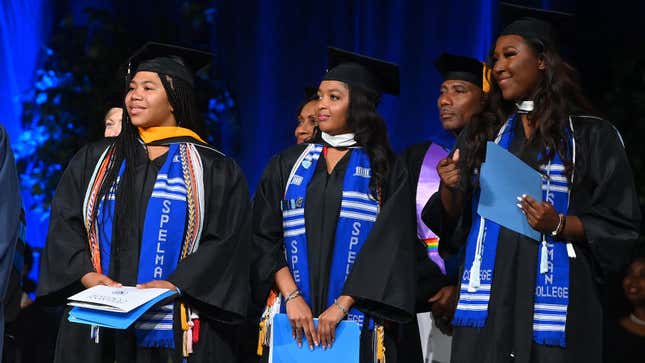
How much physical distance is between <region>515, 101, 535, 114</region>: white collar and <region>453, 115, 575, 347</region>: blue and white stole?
0.10 metres

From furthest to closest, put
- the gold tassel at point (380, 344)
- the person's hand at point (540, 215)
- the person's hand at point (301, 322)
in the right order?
the gold tassel at point (380, 344) → the person's hand at point (301, 322) → the person's hand at point (540, 215)

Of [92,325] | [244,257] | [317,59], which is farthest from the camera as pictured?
[317,59]

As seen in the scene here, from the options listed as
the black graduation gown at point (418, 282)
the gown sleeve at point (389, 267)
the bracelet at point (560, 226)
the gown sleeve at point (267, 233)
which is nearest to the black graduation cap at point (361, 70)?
the black graduation gown at point (418, 282)

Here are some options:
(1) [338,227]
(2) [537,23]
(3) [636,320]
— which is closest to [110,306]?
(1) [338,227]

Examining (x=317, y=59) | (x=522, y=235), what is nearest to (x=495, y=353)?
(x=522, y=235)

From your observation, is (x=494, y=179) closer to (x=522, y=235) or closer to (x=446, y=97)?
(x=522, y=235)

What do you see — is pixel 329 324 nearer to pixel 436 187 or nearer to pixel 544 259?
pixel 544 259

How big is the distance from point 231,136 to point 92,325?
405 cm

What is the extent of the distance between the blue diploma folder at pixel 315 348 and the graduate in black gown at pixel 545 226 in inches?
18.9

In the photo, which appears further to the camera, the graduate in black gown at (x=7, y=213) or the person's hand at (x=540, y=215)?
the graduate in black gown at (x=7, y=213)

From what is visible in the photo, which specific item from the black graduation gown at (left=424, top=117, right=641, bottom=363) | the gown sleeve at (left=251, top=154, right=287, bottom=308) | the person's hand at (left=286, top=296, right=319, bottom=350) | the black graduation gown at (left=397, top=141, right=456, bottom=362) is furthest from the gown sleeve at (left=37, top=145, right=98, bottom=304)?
the black graduation gown at (left=424, top=117, right=641, bottom=363)

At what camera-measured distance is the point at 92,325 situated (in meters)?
3.98

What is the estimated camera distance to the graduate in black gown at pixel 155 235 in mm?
4023

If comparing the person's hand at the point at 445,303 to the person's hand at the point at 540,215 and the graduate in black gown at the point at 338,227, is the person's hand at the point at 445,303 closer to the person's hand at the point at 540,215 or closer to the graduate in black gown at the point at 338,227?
the graduate in black gown at the point at 338,227
